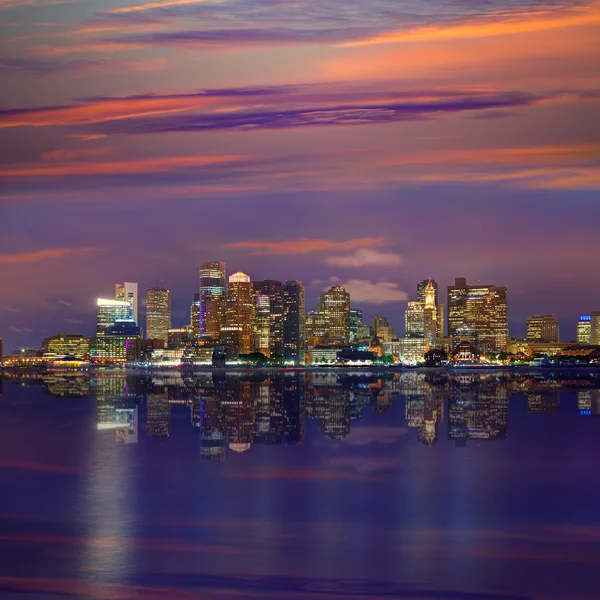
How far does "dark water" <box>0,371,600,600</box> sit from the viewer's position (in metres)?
23.9

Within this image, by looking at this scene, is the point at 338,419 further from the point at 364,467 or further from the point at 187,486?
the point at 187,486

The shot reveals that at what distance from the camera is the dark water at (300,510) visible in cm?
2391

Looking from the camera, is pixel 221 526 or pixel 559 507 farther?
pixel 559 507

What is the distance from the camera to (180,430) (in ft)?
202

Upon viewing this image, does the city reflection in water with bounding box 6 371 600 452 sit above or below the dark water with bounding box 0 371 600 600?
above

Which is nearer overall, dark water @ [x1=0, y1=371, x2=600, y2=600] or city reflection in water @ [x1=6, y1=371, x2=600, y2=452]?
dark water @ [x1=0, y1=371, x2=600, y2=600]

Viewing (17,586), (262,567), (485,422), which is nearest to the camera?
(17,586)

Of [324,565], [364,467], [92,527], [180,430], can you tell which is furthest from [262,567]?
[180,430]

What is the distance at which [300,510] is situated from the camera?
33219mm

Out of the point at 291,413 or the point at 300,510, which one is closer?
the point at 300,510

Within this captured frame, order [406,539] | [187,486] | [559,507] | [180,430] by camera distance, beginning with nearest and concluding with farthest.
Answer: [406,539] < [559,507] < [187,486] < [180,430]

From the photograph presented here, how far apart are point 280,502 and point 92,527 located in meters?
7.68

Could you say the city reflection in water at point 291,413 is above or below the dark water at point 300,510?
above

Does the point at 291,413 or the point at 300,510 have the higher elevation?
the point at 291,413
